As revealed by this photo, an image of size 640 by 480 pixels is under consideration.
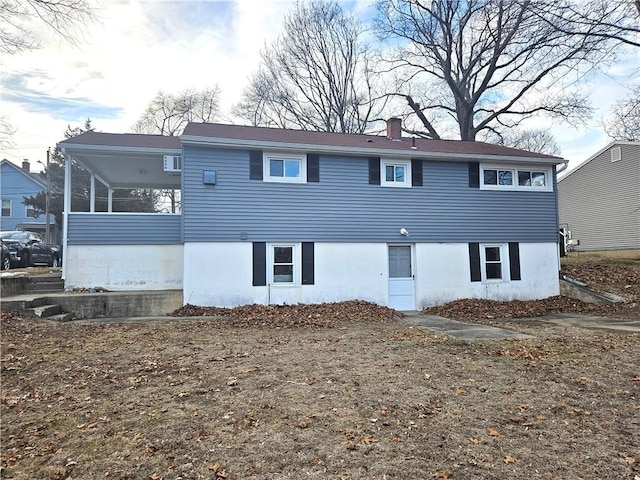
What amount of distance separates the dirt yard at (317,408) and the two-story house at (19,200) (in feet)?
95.1

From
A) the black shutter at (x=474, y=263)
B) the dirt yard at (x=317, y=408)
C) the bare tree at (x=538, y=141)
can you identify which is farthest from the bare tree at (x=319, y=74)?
the dirt yard at (x=317, y=408)

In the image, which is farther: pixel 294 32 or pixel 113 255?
pixel 294 32

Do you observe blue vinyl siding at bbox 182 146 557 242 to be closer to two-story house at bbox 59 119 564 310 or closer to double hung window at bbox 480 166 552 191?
two-story house at bbox 59 119 564 310

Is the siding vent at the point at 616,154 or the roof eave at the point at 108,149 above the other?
the siding vent at the point at 616,154

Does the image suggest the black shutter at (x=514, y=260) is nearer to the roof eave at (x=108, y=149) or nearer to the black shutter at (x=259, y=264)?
the black shutter at (x=259, y=264)

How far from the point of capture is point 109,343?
→ 668cm

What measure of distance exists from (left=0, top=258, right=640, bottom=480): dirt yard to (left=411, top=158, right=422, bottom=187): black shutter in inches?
257

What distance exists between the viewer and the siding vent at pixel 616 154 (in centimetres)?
2169

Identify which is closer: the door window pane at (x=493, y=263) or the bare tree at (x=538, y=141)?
the door window pane at (x=493, y=263)

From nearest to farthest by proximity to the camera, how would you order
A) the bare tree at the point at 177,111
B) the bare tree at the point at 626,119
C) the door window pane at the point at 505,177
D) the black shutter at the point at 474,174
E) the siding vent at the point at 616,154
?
1. the black shutter at the point at 474,174
2. the door window pane at the point at 505,177
3. the bare tree at the point at 626,119
4. the siding vent at the point at 616,154
5. the bare tree at the point at 177,111

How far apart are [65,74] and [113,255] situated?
16.0ft

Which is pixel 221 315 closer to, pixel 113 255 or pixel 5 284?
pixel 113 255

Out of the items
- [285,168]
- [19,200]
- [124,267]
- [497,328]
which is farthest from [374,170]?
[19,200]

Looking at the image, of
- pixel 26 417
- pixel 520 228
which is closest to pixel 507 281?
pixel 520 228
